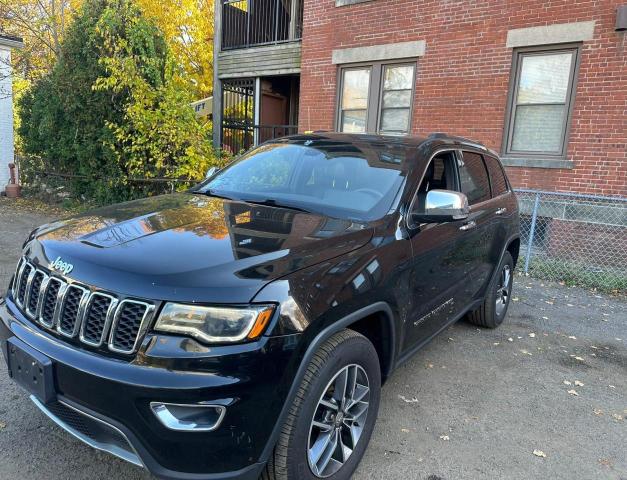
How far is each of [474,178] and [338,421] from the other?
101 inches

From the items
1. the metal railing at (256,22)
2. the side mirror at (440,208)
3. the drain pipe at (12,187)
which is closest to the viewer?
the side mirror at (440,208)

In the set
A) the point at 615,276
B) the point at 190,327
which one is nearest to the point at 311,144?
the point at 190,327

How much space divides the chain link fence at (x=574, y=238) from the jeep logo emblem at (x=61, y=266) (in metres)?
6.53

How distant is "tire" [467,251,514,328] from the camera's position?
15.4 feet

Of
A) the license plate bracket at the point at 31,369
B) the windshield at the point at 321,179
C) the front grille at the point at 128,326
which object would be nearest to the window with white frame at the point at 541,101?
the windshield at the point at 321,179

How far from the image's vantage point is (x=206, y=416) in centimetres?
188

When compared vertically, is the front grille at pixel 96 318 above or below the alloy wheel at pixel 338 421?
above

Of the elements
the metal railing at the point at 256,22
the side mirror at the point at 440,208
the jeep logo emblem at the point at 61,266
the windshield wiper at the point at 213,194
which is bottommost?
the jeep logo emblem at the point at 61,266

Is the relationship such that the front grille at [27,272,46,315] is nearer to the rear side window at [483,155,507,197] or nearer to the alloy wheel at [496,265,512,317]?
the rear side window at [483,155,507,197]

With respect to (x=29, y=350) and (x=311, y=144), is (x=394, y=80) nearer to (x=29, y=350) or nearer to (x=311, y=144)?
(x=311, y=144)

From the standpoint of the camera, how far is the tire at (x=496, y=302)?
4.69 meters

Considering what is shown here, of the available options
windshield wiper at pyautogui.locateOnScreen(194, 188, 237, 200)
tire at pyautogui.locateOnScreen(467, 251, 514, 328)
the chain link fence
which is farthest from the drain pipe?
tire at pyautogui.locateOnScreen(467, 251, 514, 328)

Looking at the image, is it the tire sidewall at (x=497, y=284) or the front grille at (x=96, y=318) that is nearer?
the front grille at (x=96, y=318)

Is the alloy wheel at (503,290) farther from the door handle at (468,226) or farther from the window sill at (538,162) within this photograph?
the window sill at (538,162)
